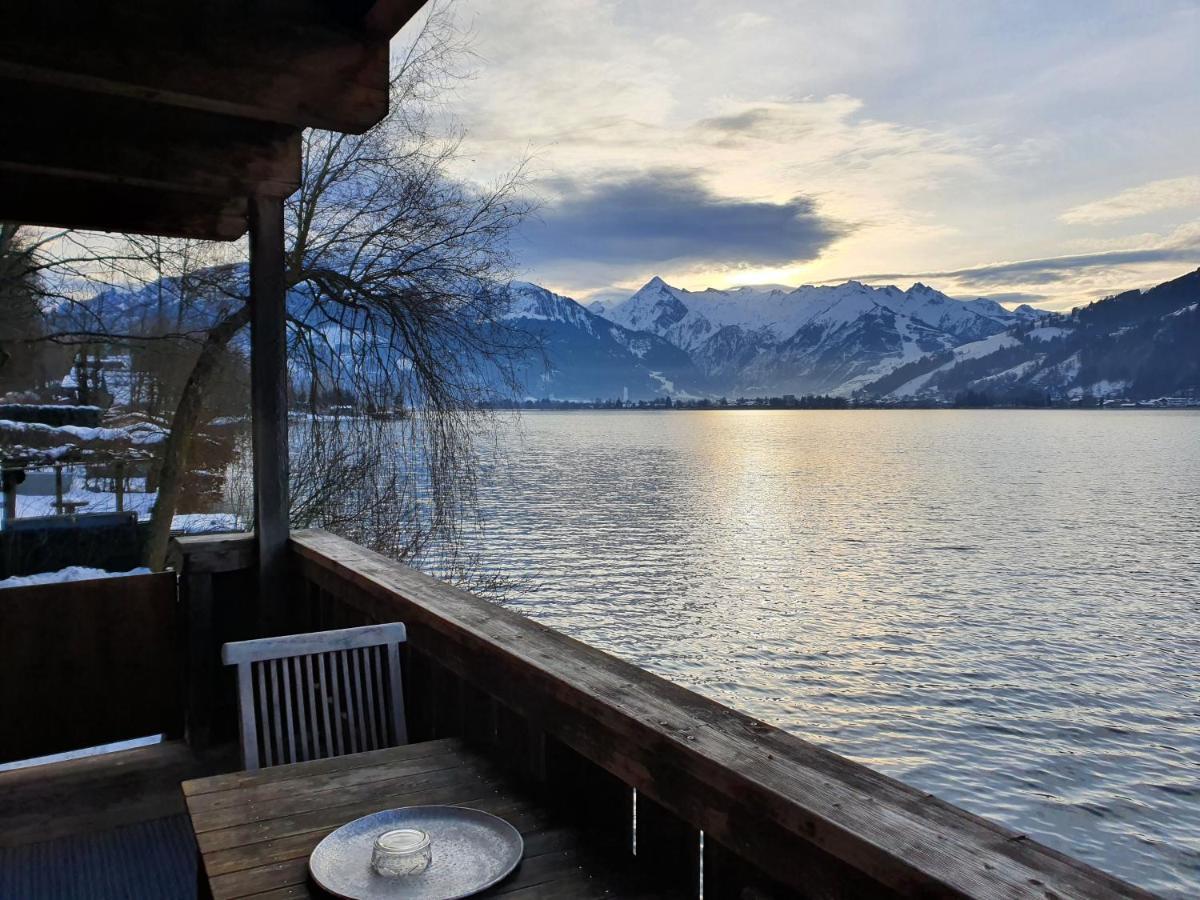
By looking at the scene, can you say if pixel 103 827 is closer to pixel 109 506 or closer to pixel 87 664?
pixel 87 664

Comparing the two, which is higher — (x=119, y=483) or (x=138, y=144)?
(x=138, y=144)

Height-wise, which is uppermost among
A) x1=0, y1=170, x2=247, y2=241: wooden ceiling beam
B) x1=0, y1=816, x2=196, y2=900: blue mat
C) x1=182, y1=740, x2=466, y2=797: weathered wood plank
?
x1=0, y1=170, x2=247, y2=241: wooden ceiling beam

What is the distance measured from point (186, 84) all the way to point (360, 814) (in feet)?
5.56

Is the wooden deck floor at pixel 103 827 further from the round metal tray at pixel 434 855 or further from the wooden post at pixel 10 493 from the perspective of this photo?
the wooden post at pixel 10 493

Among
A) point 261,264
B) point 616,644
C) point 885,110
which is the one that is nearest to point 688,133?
point 885,110

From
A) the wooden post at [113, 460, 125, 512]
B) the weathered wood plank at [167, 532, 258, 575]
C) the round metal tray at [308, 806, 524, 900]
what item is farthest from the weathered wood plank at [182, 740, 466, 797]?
the wooden post at [113, 460, 125, 512]

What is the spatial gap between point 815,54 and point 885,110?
37300mm

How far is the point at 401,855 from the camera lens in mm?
1440

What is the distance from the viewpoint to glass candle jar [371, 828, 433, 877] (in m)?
1.44

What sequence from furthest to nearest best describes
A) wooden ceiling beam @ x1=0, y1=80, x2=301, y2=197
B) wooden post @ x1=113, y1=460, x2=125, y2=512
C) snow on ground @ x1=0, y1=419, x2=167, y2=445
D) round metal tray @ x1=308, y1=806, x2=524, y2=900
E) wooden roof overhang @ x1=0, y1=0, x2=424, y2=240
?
wooden post @ x1=113, y1=460, x2=125, y2=512
snow on ground @ x1=0, y1=419, x2=167, y2=445
wooden ceiling beam @ x1=0, y1=80, x2=301, y2=197
wooden roof overhang @ x1=0, y1=0, x2=424, y2=240
round metal tray @ x1=308, y1=806, x2=524, y2=900

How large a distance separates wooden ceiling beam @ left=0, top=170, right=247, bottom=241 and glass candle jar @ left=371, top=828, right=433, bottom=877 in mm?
2462

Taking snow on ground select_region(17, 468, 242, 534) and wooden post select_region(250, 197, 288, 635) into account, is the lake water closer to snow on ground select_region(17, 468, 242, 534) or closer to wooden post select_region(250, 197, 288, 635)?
snow on ground select_region(17, 468, 242, 534)

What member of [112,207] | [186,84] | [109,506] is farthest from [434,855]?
[109,506]

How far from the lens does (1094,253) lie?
89.5 m
